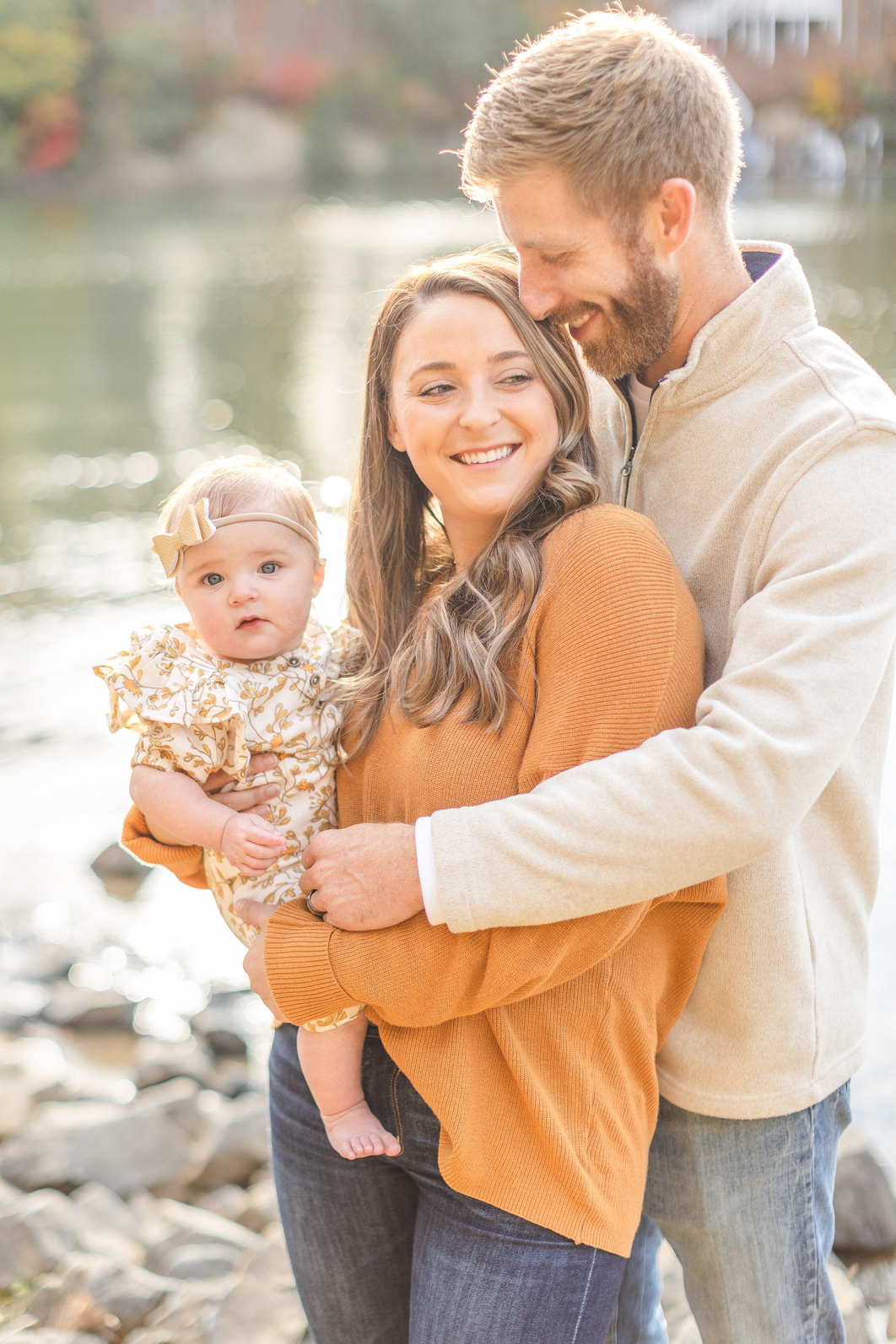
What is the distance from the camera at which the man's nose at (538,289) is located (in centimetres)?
182

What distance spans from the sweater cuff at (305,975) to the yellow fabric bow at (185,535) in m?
0.65

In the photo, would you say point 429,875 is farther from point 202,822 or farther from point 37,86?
point 37,86

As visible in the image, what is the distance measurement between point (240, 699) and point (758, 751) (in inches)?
33.5

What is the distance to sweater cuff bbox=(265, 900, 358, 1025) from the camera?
1.57 meters

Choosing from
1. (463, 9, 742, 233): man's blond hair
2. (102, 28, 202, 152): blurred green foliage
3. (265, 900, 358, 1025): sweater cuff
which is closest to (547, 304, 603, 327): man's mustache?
(463, 9, 742, 233): man's blond hair

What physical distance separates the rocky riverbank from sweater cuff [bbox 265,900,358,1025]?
1.35m

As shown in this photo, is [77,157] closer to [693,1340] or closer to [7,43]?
[7,43]

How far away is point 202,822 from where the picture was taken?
182 cm

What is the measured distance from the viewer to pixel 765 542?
1.57 meters

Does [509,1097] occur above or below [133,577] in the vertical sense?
above

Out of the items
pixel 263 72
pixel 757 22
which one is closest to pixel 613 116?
pixel 757 22

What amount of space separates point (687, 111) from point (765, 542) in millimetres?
670

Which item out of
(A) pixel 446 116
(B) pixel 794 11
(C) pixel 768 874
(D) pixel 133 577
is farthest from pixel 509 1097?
(A) pixel 446 116

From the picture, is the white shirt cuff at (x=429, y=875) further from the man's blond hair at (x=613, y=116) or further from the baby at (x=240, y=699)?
the man's blond hair at (x=613, y=116)
